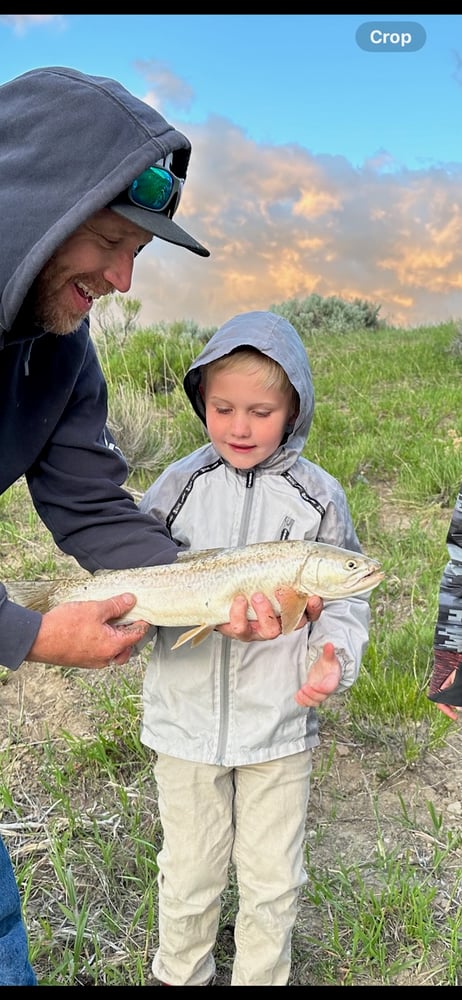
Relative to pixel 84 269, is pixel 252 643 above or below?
below

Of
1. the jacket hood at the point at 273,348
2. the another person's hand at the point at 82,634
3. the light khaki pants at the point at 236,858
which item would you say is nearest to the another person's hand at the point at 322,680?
the light khaki pants at the point at 236,858

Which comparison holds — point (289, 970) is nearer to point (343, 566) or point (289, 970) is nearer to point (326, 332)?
point (343, 566)

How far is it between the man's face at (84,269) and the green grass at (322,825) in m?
1.95

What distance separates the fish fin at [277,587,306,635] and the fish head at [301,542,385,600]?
0.18ft

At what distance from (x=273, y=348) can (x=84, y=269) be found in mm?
631

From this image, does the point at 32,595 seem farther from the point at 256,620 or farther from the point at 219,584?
the point at 256,620

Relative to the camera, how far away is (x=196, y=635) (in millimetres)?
2584

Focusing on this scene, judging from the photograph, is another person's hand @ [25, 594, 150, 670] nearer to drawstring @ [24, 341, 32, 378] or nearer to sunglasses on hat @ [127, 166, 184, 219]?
drawstring @ [24, 341, 32, 378]

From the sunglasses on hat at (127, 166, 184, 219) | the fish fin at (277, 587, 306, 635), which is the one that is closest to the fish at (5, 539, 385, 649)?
the fish fin at (277, 587, 306, 635)

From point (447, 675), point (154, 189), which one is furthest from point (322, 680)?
point (154, 189)

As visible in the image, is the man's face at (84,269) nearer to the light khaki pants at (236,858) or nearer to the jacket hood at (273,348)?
the jacket hood at (273,348)

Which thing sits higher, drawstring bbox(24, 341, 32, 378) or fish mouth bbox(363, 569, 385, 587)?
drawstring bbox(24, 341, 32, 378)

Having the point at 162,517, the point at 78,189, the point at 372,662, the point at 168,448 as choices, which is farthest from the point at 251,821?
the point at 168,448

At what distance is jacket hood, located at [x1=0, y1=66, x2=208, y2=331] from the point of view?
7.75ft
